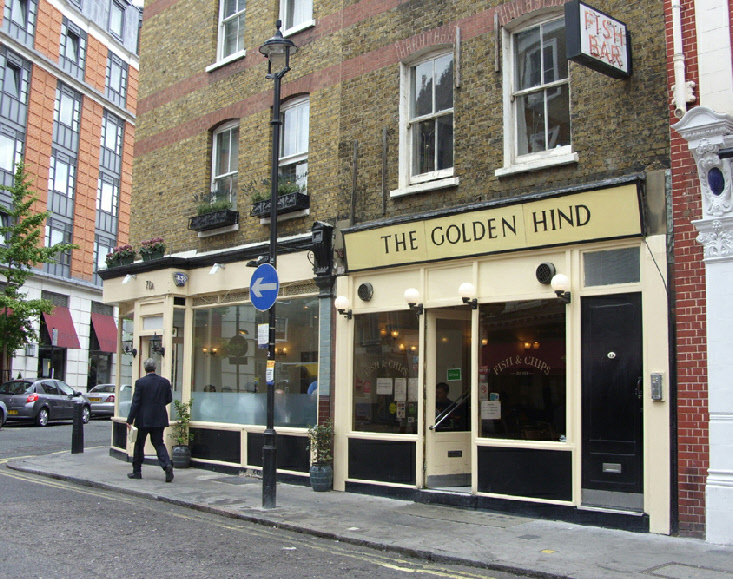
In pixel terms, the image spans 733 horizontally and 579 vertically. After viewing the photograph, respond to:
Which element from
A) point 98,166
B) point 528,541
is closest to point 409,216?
point 528,541

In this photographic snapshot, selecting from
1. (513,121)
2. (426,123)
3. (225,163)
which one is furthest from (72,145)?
(513,121)

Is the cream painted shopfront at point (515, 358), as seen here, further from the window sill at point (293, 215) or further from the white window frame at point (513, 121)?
the window sill at point (293, 215)

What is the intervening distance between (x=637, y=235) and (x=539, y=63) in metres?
2.92

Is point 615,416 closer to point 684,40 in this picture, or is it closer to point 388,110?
point 684,40

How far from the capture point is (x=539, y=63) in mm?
9984

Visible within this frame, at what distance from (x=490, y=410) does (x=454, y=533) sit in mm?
→ 2125

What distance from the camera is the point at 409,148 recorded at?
11383 mm

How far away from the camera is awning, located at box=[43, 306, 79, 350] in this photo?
3491 centimetres

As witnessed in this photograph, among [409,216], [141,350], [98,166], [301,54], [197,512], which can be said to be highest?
[98,166]

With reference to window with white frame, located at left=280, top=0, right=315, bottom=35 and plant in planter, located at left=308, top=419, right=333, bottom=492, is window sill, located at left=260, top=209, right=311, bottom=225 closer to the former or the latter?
window with white frame, located at left=280, top=0, right=315, bottom=35

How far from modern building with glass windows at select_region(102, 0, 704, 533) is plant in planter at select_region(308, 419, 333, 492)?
0.19 meters

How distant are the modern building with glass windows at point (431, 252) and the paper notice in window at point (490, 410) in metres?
0.04

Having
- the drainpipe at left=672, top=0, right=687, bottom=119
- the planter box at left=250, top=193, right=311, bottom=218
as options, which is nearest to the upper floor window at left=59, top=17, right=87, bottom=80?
the planter box at left=250, top=193, right=311, bottom=218

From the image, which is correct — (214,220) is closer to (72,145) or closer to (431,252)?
(431,252)
